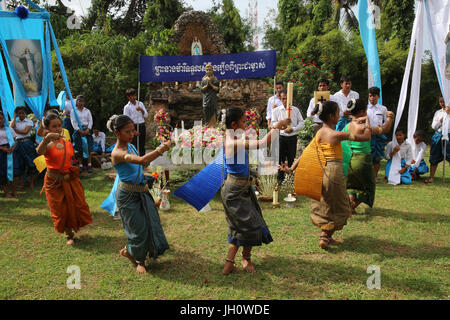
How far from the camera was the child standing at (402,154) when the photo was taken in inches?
285

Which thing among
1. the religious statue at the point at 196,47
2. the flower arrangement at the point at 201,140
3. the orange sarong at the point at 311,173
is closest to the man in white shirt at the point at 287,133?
the flower arrangement at the point at 201,140

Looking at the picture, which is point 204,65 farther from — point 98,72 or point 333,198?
point 98,72

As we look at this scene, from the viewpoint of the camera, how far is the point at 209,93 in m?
9.03

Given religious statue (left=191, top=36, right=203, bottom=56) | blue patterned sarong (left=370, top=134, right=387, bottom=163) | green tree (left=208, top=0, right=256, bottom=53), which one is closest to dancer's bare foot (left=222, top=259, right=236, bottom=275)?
blue patterned sarong (left=370, top=134, right=387, bottom=163)

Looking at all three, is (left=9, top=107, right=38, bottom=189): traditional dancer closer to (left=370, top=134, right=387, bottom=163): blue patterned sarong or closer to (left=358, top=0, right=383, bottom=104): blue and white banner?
(left=358, top=0, right=383, bottom=104): blue and white banner

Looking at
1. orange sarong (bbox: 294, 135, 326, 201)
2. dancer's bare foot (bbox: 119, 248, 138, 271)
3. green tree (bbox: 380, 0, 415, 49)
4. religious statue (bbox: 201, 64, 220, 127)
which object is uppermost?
green tree (bbox: 380, 0, 415, 49)

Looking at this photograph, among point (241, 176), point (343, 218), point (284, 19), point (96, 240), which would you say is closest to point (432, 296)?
point (343, 218)

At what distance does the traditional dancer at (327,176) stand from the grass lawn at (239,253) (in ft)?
1.38

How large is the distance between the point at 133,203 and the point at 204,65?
238 inches

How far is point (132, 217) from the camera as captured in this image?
3.50 m

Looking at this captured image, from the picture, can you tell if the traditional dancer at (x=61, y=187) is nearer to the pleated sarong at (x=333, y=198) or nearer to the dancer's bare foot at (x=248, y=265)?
the dancer's bare foot at (x=248, y=265)

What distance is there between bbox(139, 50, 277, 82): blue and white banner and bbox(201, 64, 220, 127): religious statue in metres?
0.21

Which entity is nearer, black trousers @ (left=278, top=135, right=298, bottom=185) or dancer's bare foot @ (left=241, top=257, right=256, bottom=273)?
dancer's bare foot @ (left=241, top=257, right=256, bottom=273)

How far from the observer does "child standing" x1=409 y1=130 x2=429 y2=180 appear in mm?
7500
